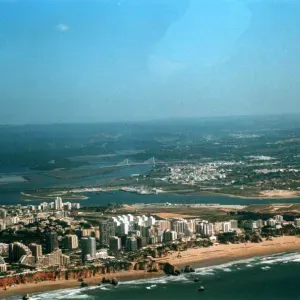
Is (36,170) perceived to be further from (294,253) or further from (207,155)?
(294,253)

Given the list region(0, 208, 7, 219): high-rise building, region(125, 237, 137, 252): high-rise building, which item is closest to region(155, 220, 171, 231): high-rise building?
region(125, 237, 137, 252): high-rise building

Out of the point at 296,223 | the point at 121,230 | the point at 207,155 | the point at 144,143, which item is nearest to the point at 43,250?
the point at 121,230

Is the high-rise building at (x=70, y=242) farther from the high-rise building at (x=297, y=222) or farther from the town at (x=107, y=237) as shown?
the high-rise building at (x=297, y=222)

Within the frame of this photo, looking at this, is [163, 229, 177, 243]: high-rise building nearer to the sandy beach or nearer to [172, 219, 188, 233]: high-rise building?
[172, 219, 188, 233]: high-rise building

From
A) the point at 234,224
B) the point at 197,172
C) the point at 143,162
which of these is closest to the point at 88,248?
the point at 234,224

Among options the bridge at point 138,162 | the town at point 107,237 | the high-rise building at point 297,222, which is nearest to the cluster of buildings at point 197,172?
the bridge at point 138,162

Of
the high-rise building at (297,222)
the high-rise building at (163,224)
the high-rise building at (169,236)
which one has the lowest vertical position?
the high-rise building at (297,222)
